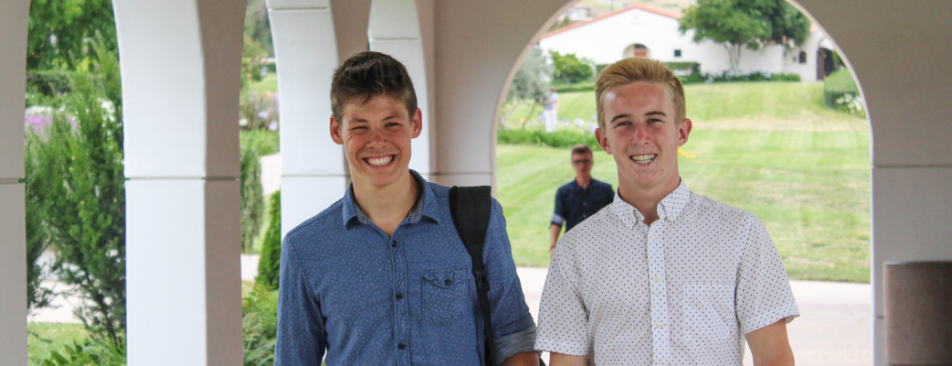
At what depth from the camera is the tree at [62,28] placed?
10547mm

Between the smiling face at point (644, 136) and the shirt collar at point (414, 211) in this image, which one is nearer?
the smiling face at point (644, 136)

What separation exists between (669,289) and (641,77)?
51cm

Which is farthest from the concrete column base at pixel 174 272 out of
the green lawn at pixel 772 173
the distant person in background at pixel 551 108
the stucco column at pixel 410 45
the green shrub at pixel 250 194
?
the distant person in background at pixel 551 108

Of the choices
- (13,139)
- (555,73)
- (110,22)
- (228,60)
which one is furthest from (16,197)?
(555,73)

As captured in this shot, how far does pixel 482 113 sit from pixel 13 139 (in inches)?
198

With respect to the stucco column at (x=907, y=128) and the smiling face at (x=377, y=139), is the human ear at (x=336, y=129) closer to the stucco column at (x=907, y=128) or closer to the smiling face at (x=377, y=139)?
the smiling face at (x=377, y=139)

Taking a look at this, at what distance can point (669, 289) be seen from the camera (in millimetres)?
1899

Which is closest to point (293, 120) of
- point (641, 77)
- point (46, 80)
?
point (641, 77)

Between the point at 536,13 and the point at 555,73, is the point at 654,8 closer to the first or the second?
the point at 555,73

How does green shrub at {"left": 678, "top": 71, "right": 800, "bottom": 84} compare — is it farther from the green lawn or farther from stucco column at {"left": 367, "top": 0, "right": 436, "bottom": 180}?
stucco column at {"left": 367, "top": 0, "right": 436, "bottom": 180}

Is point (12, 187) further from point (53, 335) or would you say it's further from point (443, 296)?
point (53, 335)

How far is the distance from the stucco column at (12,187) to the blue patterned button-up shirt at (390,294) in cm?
107

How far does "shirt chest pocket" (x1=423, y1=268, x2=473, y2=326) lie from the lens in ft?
6.57

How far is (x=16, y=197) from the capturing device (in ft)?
8.49
